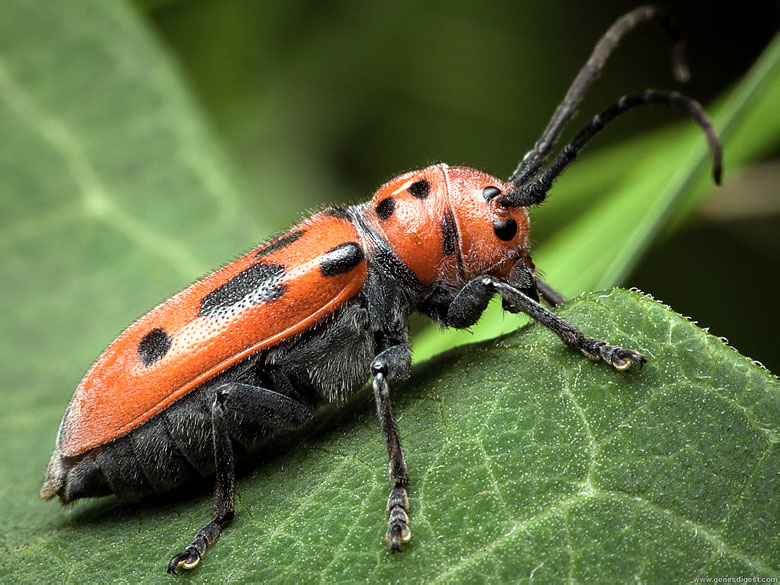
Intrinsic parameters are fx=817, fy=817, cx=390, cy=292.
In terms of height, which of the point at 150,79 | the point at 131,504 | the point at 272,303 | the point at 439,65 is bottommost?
the point at 131,504

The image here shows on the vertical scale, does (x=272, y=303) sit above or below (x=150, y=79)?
below

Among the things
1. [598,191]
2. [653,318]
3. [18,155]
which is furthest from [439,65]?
[653,318]

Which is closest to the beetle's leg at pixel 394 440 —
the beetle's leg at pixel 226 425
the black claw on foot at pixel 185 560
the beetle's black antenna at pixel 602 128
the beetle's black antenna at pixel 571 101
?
Result: the beetle's leg at pixel 226 425

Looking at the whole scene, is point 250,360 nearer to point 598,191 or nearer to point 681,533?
point 681,533

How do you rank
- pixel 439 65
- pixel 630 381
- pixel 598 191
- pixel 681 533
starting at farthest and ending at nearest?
pixel 439 65 → pixel 598 191 → pixel 630 381 → pixel 681 533

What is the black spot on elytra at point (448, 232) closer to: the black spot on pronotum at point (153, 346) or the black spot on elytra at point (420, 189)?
the black spot on elytra at point (420, 189)

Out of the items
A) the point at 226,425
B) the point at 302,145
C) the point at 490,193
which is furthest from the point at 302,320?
the point at 302,145
